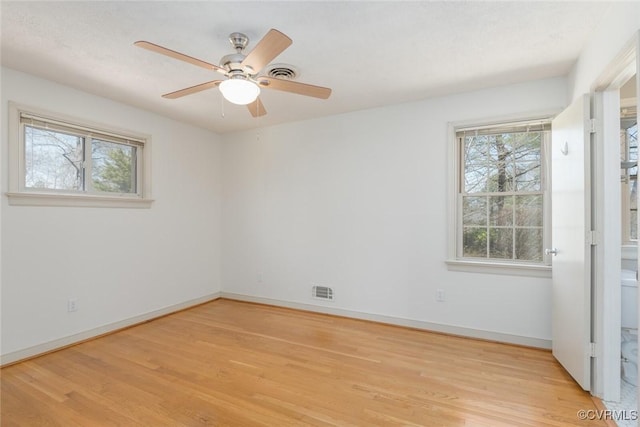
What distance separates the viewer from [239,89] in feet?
6.28

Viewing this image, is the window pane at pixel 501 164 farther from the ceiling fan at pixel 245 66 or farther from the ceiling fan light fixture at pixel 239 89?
the ceiling fan light fixture at pixel 239 89

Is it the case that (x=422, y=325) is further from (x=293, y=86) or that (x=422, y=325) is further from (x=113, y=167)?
(x=113, y=167)

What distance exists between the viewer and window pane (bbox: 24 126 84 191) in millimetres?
2887

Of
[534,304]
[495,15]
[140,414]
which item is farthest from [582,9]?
[140,414]

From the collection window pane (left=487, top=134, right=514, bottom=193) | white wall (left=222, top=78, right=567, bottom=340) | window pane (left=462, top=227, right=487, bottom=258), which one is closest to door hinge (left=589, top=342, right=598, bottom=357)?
white wall (left=222, top=78, right=567, bottom=340)

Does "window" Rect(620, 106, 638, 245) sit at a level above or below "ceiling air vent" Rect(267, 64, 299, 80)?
below

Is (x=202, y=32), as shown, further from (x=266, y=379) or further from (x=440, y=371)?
(x=440, y=371)

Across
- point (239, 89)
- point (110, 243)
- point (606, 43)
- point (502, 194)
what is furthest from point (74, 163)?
point (606, 43)

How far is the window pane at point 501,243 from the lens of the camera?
3145 mm

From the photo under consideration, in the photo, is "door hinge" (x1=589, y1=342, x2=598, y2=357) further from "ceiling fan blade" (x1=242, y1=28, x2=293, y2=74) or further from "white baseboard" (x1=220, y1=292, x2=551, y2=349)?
"ceiling fan blade" (x1=242, y1=28, x2=293, y2=74)

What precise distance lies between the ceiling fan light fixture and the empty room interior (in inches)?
0.7

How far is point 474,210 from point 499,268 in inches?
25.0

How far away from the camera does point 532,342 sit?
9.69 feet

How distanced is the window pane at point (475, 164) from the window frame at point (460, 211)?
0.22 feet
